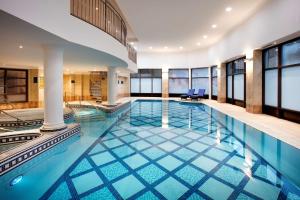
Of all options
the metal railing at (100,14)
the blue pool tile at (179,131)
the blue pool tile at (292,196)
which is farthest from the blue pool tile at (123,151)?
the metal railing at (100,14)

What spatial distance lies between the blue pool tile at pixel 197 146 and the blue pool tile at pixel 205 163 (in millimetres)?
496

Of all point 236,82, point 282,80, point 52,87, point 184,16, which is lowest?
point 52,87

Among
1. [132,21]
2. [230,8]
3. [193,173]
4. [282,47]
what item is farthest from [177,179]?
[132,21]

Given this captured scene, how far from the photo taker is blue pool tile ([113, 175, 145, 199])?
2.68 metres

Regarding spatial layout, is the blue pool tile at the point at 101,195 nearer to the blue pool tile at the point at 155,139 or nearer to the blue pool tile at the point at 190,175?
the blue pool tile at the point at 190,175

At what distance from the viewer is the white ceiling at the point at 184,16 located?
7.70 meters

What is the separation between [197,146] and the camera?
4754 mm

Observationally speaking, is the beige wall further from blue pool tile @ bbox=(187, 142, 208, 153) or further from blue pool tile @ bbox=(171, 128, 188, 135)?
blue pool tile @ bbox=(187, 142, 208, 153)

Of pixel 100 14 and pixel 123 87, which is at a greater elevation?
pixel 100 14

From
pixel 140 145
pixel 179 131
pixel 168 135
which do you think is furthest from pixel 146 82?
pixel 140 145

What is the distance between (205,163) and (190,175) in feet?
2.08

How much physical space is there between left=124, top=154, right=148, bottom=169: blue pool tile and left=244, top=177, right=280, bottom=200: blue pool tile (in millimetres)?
1837

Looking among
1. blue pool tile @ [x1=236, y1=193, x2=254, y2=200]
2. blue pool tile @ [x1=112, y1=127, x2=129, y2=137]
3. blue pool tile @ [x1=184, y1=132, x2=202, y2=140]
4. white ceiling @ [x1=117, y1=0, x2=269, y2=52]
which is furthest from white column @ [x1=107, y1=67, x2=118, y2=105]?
blue pool tile @ [x1=236, y1=193, x2=254, y2=200]

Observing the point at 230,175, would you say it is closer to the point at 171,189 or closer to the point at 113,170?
the point at 171,189
